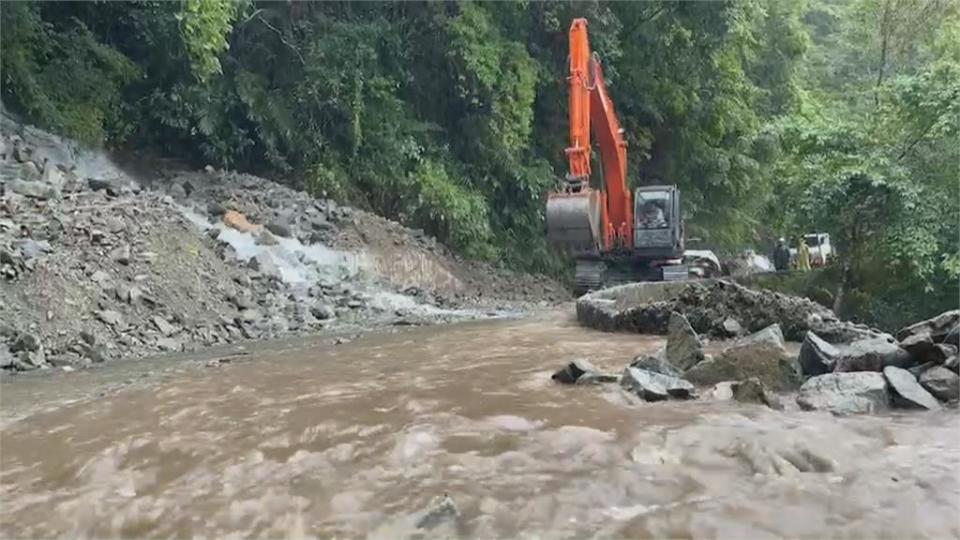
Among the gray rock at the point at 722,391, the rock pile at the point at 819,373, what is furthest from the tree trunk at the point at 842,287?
the gray rock at the point at 722,391

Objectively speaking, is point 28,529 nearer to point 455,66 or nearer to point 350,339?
point 350,339

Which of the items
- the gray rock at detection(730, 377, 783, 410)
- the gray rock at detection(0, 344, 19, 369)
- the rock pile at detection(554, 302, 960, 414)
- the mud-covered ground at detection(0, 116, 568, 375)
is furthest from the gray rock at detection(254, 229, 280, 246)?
the gray rock at detection(730, 377, 783, 410)

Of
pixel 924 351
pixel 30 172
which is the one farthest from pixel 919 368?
pixel 30 172

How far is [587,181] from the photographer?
14.1 meters

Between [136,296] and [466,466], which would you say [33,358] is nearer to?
[136,296]

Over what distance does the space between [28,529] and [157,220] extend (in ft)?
27.2

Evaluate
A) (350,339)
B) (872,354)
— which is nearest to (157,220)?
(350,339)

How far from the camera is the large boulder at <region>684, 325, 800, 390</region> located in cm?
554

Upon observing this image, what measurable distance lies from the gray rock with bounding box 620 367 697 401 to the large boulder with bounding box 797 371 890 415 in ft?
2.22

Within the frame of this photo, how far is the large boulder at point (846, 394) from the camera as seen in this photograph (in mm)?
4867

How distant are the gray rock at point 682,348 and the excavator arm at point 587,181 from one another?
7.11 meters

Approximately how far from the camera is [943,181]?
11.1 meters

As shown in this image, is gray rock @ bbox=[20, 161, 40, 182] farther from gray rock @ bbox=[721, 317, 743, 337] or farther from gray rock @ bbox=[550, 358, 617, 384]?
gray rock @ bbox=[721, 317, 743, 337]

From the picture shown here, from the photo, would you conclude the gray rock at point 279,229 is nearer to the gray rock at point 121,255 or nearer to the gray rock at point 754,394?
the gray rock at point 121,255
